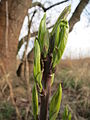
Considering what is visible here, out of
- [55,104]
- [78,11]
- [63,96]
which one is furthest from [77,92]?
[55,104]

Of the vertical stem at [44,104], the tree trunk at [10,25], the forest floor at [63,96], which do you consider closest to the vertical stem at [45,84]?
the vertical stem at [44,104]

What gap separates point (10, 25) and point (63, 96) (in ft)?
4.18

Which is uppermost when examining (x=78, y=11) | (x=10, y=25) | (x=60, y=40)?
(x=78, y=11)

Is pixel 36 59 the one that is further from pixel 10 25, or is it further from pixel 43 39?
pixel 10 25

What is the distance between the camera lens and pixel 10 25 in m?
3.08

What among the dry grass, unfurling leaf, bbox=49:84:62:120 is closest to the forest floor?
the dry grass

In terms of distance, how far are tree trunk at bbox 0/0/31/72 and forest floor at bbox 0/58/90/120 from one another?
0.29m

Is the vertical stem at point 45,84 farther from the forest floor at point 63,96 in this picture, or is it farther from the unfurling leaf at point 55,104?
the forest floor at point 63,96

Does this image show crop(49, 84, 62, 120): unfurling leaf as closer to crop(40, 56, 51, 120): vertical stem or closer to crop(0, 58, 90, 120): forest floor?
crop(40, 56, 51, 120): vertical stem

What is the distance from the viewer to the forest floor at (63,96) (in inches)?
88.8

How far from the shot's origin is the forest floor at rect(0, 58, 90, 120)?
2.26m

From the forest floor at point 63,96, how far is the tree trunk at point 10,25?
286 mm

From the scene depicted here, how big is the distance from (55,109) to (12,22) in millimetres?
2765

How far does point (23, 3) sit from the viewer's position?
308 cm
